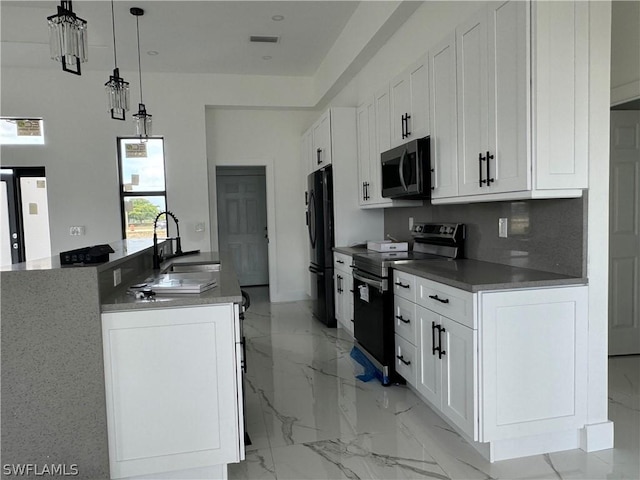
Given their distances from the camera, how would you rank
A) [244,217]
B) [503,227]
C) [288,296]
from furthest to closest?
[244,217] → [288,296] → [503,227]

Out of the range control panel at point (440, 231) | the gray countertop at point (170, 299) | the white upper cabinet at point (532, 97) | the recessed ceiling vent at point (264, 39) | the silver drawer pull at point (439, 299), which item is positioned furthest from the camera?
the recessed ceiling vent at point (264, 39)

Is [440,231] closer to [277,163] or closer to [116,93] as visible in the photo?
[116,93]

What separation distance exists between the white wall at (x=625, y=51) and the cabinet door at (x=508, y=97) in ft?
4.75

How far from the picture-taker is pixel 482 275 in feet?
7.70

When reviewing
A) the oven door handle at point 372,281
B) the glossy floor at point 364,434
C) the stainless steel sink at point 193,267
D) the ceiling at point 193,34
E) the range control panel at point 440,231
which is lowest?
the glossy floor at point 364,434

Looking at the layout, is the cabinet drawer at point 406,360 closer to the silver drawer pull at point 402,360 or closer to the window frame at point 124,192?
the silver drawer pull at point 402,360

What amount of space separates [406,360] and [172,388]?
1555mm

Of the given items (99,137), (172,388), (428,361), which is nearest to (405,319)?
(428,361)

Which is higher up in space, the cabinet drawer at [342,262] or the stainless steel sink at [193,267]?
the stainless steel sink at [193,267]

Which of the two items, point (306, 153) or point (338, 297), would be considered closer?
point (338, 297)

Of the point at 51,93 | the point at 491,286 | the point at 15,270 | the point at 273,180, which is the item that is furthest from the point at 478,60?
the point at 51,93

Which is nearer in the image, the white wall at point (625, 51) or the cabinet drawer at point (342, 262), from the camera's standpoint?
the white wall at point (625, 51)

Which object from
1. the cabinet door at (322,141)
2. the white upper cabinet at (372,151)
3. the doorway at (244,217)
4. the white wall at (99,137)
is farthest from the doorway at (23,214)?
the white upper cabinet at (372,151)

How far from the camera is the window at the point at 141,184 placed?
5773mm
